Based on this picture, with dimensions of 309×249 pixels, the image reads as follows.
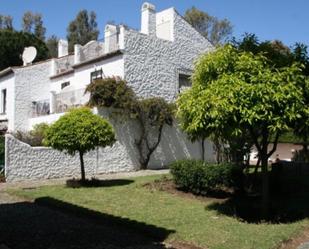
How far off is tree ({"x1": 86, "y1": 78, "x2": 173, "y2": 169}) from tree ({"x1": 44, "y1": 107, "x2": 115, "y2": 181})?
557 cm

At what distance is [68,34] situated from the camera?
62.2 m

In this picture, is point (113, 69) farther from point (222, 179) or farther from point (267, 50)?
point (267, 50)

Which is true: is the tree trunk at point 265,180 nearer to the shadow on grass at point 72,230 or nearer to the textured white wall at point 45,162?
the shadow on grass at point 72,230

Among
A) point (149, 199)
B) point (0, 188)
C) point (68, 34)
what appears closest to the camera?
point (149, 199)

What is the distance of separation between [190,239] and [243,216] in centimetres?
341

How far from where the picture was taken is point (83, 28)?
204 ft

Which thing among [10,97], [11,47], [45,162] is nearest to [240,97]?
[45,162]

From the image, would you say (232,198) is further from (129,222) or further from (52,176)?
(52,176)

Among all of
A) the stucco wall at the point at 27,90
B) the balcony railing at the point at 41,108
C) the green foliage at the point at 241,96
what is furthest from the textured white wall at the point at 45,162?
the green foliage at the point at 241,96

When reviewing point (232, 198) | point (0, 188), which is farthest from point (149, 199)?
point (0, 188)

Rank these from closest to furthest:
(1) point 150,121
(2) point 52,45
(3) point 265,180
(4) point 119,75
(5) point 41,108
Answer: (3) point 265,180 < (1) point 150,121 < (4) point 119,75 < (5) point 41,108 < (2) point 52,45

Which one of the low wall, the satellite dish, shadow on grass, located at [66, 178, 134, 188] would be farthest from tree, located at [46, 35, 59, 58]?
shadow on grass, located at [66, 178, 134, 188]

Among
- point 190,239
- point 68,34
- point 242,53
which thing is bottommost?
point 190,239

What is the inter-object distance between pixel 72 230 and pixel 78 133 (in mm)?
6945
